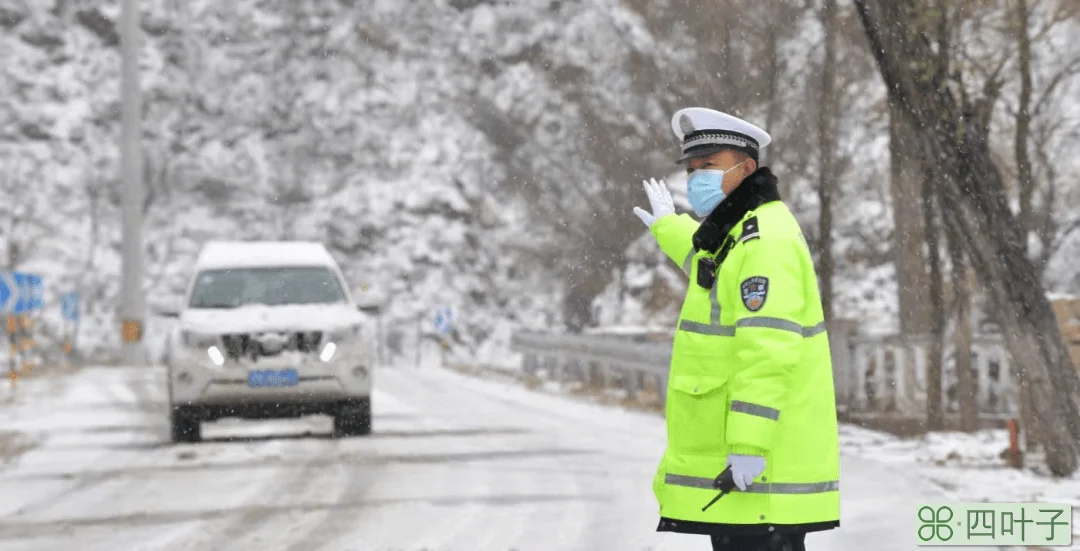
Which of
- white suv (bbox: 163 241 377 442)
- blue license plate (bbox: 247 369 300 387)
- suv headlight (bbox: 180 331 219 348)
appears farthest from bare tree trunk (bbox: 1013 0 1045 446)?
suv headlight (bbox: 180 331 219 348)

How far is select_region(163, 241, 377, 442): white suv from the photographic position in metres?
14.2

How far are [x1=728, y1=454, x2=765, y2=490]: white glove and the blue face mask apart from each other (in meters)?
0.79

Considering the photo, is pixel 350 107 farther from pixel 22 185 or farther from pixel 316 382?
pixel 316 382

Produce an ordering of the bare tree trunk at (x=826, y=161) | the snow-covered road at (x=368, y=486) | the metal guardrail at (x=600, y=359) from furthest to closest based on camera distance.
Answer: the metal guardrail at (x=600, y=359) → the bare tree trunk at (x=826, y=161) → the snow-covered road at (x=368, y=486)

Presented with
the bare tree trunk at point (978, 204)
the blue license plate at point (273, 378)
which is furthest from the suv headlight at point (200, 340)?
the bare tree trunk at point (978, 204)

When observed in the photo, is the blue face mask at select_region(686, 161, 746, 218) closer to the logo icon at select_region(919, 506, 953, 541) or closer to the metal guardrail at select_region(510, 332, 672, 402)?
the logo icon at select_region(919, 506, 953, 541)

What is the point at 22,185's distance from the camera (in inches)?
2386

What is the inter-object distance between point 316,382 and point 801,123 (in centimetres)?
1046

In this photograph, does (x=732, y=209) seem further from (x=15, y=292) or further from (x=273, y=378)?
(x=15, y=292)

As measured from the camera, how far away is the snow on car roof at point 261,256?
15.9 m

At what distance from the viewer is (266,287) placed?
1573cm

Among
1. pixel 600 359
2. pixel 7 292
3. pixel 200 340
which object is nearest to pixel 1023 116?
pixel 600 359

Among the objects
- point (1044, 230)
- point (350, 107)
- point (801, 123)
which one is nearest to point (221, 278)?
point (801, 123)

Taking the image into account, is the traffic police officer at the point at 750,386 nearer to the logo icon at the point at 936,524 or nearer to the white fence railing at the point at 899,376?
the logo icon at the point at 936,524
